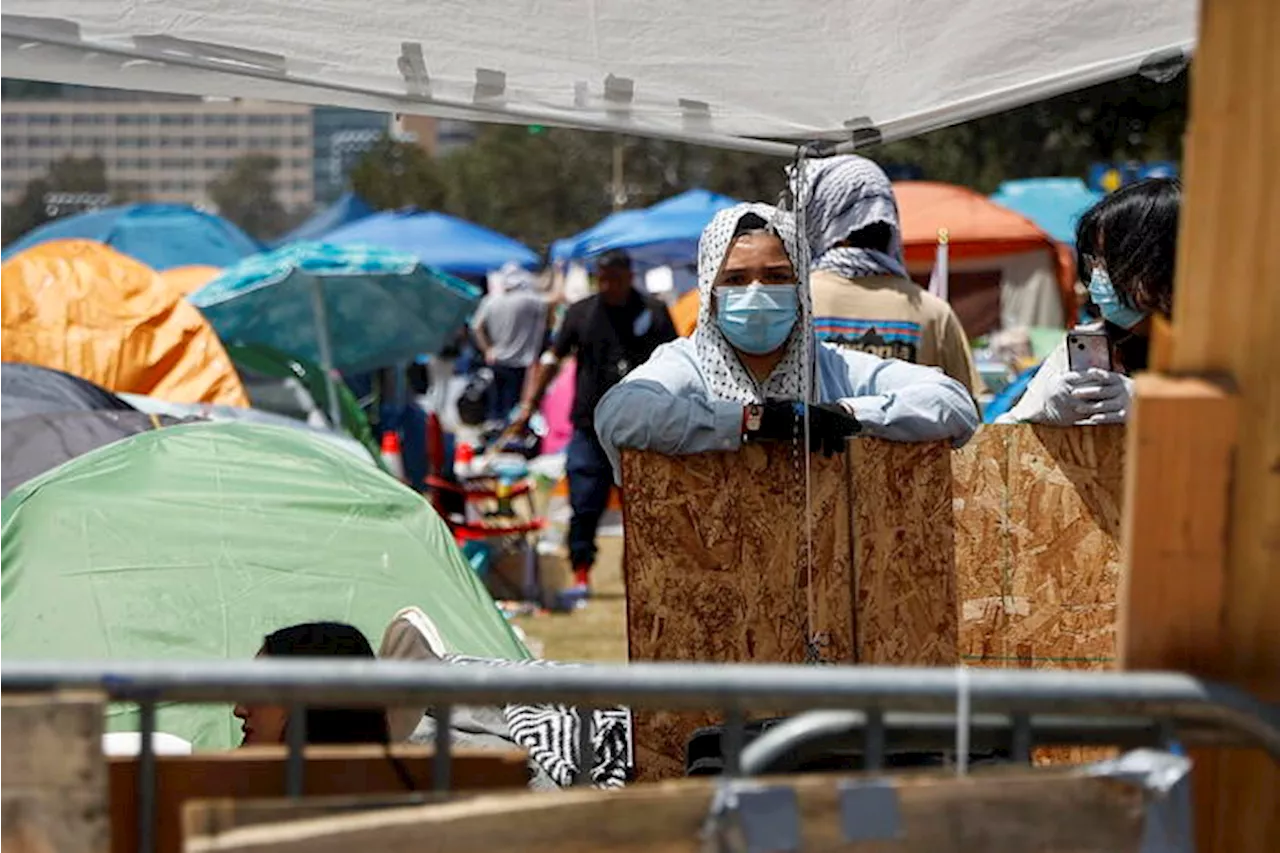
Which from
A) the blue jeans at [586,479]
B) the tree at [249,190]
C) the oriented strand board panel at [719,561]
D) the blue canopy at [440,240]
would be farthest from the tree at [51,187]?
the oriented strand board panel at [719,561]

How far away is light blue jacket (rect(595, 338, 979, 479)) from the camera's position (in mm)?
4293

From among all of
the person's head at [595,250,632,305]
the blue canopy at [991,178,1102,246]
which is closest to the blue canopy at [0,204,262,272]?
the blue canopy at [991,178,1102,246]

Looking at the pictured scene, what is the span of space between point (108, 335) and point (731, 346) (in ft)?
21.2

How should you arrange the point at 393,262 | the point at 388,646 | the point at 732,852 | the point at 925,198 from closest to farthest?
the point at 732,852, the point at 388,646, the point at 393,262, the point at 925,198

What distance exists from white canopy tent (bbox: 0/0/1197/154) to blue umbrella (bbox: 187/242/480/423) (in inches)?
378

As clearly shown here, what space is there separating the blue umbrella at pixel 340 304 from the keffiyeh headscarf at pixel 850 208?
8018mm

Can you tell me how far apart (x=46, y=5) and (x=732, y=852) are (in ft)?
8.09

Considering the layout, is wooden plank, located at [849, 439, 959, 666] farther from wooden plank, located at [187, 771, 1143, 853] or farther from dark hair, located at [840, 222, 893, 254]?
wooden plank, located at [187, 771, 1143, 853]

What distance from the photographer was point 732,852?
2.13 meters

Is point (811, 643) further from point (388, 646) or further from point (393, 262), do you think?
point (393, 262)

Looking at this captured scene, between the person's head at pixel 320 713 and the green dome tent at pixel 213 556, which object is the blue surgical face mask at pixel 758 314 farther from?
the green dome tent at pixel 213 556

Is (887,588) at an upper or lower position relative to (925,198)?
lower

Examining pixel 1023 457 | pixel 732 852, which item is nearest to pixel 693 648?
pixel 1023 457

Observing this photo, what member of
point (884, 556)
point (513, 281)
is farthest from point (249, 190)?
point (884, 556)
